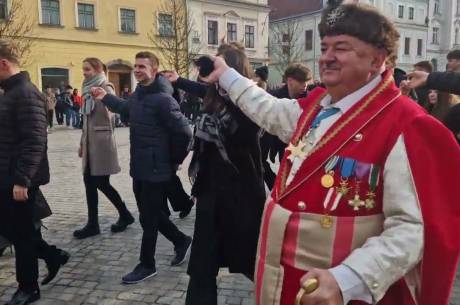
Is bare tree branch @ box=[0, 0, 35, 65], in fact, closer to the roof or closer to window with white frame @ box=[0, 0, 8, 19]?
window with white frame @ box=[0, 0, 8, 19]

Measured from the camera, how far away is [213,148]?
305cm

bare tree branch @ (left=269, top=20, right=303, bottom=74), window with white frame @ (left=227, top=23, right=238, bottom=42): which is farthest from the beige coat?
bare tree branch @ (left=269, top=20, right=303, bottom=74)

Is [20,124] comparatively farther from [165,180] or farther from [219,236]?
[219,236]

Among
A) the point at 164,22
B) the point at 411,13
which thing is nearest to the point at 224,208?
the point at 164,22

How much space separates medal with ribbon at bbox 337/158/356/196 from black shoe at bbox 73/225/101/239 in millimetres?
4206

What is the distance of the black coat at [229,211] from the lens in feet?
9.86

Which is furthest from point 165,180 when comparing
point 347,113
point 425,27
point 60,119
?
point 425,27

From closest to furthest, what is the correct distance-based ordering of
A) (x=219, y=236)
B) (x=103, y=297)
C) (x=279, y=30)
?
1. (x=219, y=236)
2. (x=103, y=297)
3. (x=279, y=30)

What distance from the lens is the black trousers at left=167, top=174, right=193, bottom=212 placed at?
5.43 m

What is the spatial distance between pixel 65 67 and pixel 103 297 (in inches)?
1029

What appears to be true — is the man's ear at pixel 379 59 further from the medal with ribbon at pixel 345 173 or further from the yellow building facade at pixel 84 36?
the yellow building facade at pixel 84 36

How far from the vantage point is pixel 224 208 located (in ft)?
9.90

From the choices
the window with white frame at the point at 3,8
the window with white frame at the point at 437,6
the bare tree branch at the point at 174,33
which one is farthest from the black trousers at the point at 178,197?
the window with white frame at the point at 437,6

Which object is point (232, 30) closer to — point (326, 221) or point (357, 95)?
point (357, 95)
